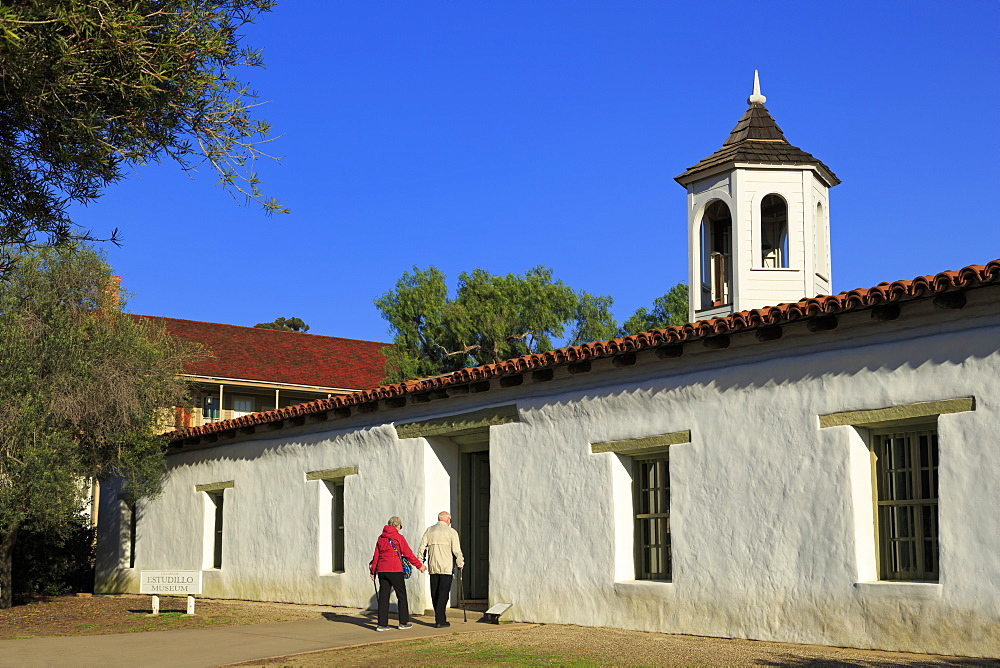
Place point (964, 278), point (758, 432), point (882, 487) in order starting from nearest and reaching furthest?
1. point (964, 278)
2. point (882, 487)
3. point (758, 432)

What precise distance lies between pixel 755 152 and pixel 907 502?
8.39 meters

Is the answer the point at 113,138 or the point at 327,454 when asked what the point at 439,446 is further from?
the point at 113,138

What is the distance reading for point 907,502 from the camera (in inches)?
409

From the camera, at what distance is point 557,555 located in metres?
13.7

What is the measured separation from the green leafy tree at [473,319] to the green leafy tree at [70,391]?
1511 centimetres

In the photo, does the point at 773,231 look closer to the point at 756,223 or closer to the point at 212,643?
the point at 756,223

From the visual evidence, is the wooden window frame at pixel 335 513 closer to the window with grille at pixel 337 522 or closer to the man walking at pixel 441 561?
the window with grille at pixel 337 522

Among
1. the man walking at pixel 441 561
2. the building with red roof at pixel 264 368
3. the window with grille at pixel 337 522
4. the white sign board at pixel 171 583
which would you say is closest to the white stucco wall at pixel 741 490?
the window with grille at pixel 337 522

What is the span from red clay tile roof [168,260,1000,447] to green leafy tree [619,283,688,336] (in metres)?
25.9

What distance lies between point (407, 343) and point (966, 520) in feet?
93.0

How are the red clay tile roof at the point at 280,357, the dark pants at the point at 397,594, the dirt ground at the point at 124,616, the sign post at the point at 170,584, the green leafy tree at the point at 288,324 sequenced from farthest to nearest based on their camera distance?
the green leafy tree at the point at 288,324, the red clay tile roof at the point at 280,357, the sign post at the point at 170,584, the dirt ground at the point at 124,616, the dark pants at the point at 397,594

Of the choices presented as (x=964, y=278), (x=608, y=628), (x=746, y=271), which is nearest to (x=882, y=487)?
(x=964, y=278)

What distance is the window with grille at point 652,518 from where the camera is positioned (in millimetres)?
12820

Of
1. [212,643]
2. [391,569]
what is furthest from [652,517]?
[212,643]
